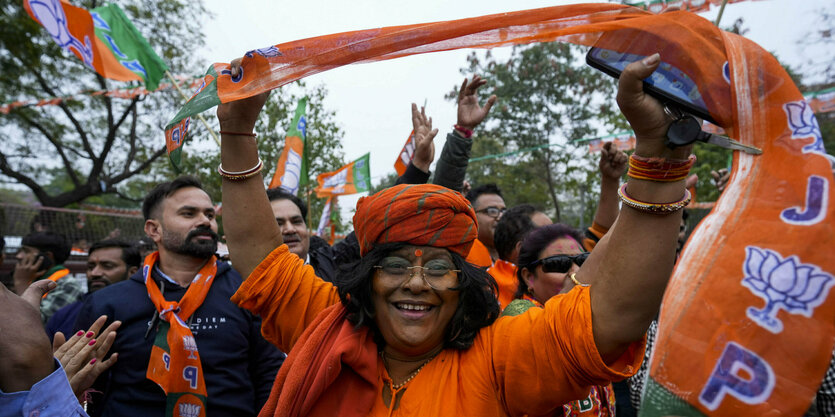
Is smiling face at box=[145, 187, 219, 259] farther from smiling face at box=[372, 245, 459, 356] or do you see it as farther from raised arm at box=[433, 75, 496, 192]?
smiling face at box=[372, 245, 459, 356]

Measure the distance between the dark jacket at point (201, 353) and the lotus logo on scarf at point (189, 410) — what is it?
0.10 m

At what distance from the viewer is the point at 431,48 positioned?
1496 millimetres

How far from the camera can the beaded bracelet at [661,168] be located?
48.0 inches

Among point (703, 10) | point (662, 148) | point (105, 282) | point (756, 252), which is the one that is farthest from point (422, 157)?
point (703, 10)

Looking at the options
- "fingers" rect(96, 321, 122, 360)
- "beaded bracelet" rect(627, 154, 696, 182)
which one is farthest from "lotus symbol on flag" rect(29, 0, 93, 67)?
"beaded bracelet" rect(627, 154, 696, 182)

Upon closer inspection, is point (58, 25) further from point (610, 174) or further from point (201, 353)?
point (610, 174)

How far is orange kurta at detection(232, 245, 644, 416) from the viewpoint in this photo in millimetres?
1379

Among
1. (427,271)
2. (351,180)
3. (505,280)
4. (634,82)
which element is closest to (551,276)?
(505,280)

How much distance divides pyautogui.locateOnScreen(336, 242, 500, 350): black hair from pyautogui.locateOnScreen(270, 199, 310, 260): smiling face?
1828 mm

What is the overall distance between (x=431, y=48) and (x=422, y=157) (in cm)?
143

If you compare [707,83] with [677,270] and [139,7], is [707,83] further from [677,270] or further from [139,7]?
[139,7]

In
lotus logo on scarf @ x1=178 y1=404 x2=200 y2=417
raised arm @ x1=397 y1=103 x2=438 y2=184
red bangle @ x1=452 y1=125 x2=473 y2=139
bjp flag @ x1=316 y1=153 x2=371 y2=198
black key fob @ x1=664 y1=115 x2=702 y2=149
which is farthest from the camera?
bjp flag @ x1=316 y1=153 x2=371 y2=198

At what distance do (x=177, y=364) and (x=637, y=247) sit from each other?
2166mm

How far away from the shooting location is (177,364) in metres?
2.44
